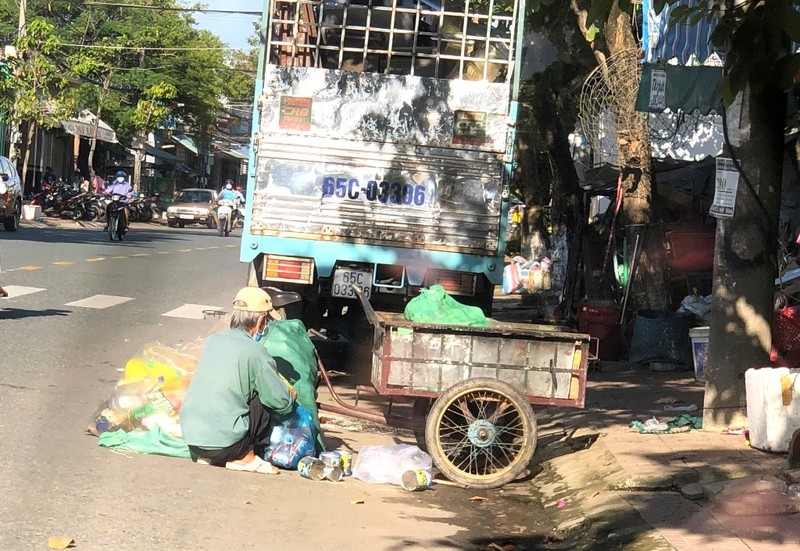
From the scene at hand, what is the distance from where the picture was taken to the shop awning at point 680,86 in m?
10.8

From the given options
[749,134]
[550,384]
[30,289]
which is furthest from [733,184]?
[30,289]

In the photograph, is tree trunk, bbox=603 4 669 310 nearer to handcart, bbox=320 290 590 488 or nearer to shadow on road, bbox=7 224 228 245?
handcart, bbox=320 290 590 488

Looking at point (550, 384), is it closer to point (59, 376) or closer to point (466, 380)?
point (466, 380)

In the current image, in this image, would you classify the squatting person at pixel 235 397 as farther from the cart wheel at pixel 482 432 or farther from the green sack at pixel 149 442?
the cart wheel at pixel 482 432

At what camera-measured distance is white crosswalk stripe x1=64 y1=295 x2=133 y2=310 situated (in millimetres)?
14927

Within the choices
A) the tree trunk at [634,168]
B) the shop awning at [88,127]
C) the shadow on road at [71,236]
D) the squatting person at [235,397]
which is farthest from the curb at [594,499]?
the shop awning at [88,127]

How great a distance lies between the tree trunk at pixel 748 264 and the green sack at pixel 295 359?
296 cm

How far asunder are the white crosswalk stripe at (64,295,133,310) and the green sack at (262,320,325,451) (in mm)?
7206

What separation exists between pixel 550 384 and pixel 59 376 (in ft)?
14.8

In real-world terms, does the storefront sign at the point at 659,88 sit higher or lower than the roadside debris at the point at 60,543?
higher

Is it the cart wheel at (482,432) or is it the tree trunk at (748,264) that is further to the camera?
the tree trunk at (748,264)

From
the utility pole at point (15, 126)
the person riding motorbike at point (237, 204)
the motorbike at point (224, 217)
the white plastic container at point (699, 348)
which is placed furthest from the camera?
the person riding motorbike at point (237, 204)

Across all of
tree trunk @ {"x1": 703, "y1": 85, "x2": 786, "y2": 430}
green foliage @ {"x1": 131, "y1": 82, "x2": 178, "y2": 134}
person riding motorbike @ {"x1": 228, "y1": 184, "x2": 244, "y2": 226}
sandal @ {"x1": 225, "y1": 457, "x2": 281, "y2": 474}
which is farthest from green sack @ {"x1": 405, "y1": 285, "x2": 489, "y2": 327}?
green foliage @ {"x1": 131, "y1": 82, "x2": 178, "y2": 134}

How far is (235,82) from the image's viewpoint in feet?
234
